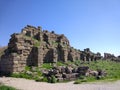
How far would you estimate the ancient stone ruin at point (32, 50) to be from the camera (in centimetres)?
3098

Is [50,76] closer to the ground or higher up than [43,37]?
closer to the ground

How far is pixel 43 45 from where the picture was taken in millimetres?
37094

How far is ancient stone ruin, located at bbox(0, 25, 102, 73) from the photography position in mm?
30984

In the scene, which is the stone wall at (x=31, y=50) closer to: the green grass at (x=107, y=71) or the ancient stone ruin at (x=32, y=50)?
the ancient stone ruin at (x=32, y=50)

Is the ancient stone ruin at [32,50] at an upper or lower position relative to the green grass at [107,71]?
upper

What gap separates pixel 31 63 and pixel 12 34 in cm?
540

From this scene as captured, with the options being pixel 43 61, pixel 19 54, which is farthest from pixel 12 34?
pixel 43 61

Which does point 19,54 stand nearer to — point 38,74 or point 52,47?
point 38,74

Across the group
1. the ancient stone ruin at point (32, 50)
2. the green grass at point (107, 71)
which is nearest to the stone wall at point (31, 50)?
the ancient stone ruin at point (32, 50)

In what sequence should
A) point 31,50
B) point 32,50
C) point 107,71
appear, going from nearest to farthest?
point 31,50, point 32,50, point 107,71

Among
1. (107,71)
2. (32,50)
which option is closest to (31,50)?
(32,50)

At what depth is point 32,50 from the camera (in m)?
34.2

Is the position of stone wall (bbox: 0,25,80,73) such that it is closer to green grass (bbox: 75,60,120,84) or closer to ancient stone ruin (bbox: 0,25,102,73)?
ancient stone ruin (bbox: 0,25,102,73)

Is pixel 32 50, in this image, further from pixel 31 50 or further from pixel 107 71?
pixel 107 71
